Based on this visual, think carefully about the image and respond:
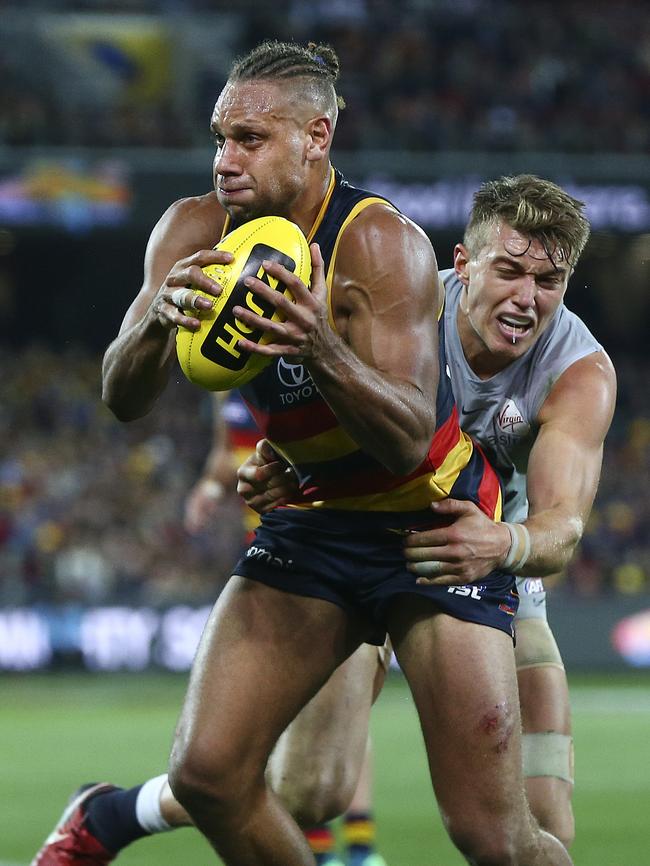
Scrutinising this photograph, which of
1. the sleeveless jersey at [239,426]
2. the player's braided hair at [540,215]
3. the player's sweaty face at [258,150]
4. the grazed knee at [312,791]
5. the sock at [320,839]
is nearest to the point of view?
the player's sweaty face at [258,150]

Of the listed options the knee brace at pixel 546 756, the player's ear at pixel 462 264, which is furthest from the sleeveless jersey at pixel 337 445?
the knee brace at pixel 546 756

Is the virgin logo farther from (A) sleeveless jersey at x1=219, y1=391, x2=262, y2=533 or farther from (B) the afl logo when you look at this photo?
(A) sleeveless jersey at x1=219, y1=391, x2=262, y2=533

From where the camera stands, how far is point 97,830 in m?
5.41

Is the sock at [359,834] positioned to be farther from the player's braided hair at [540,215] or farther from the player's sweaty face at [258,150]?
the player's sweaty face at [258,150]

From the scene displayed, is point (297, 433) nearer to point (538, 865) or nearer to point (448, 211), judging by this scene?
point (538, 865)

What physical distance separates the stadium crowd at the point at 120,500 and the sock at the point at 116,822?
9.76m

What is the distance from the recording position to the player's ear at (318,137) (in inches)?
163

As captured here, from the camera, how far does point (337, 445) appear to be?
4.26 metres

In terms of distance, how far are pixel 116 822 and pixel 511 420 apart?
2046 millimetres

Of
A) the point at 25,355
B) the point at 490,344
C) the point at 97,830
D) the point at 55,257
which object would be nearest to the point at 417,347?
the point at 490,344

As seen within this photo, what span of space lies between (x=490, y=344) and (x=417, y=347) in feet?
3.03

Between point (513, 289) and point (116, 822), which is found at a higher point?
point (513, 289)

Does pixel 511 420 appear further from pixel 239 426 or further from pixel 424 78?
pixel 424 78

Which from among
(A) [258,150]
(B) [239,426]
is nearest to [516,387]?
(A) [258,150]
